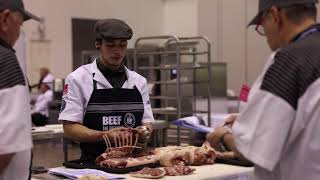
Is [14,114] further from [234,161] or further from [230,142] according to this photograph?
[234,161]

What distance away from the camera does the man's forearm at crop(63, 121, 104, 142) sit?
8.72ft

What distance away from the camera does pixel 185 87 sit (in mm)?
7914

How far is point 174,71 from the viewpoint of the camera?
773cm

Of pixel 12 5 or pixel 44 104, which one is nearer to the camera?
pixel 12 5

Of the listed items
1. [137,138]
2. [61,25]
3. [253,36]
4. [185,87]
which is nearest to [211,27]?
[253,36]

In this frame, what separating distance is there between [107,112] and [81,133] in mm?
191

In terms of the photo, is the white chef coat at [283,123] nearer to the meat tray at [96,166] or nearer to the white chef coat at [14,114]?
the white chef coat at [14,114]

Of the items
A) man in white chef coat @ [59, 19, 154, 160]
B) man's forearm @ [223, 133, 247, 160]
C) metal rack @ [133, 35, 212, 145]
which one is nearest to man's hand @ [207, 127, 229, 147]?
man's forearm @ [223, 133, 247, 160]

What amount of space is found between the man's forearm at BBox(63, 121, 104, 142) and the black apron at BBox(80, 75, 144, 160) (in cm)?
7

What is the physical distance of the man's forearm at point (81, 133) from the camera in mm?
2658

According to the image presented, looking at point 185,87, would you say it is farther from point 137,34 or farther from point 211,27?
point 137,34

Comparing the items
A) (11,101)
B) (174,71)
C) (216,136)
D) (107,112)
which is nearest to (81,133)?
(107,112)

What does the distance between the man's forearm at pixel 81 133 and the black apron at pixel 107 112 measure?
0.24 ft

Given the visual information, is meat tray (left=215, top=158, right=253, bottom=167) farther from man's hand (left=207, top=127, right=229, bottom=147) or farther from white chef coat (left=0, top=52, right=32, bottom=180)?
white chef coat (left=0, top=52, right=32, bottom=180)
